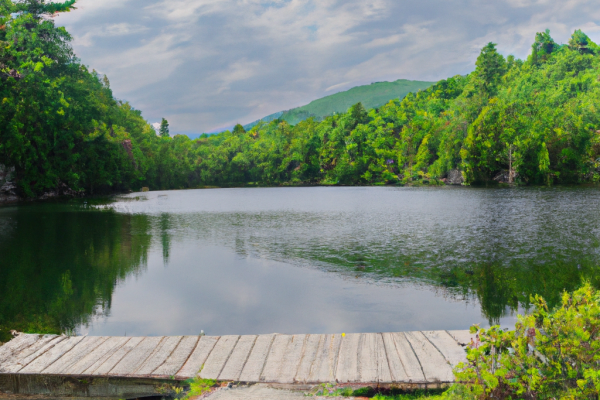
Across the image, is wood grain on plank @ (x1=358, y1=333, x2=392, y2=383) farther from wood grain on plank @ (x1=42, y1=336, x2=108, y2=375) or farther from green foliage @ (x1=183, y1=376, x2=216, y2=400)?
wood grain on plank @ (x1=42, y1=336, x2=108, y2=375)

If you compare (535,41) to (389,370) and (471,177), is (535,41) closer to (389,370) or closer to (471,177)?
(471,177)

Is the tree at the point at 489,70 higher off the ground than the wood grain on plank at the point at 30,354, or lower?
higher

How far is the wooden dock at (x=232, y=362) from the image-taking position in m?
5.01

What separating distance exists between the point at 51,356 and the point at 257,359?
278 centimetres

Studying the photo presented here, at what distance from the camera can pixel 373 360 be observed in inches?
211

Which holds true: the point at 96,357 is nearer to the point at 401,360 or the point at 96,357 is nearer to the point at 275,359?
the point at 275,359

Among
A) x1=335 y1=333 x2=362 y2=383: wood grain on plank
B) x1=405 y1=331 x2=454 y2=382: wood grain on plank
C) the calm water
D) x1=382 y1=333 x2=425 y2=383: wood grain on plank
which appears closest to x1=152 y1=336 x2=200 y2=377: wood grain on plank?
x1=335 y1=333 x2=362 y2=383: wood grain on plank

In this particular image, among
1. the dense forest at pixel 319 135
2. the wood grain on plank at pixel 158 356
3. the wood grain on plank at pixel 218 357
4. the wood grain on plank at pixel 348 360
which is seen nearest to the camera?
the wood grain on plank at pixel 348 360

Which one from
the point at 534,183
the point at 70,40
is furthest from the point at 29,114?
the point at 534,183

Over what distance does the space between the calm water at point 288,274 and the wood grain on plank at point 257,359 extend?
2476 mm

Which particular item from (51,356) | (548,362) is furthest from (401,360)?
(51,356)

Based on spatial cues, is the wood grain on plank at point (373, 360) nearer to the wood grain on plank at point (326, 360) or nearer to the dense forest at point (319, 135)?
the wood grain on plank at point (326, 360)

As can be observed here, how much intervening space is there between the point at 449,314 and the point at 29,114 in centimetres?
4646

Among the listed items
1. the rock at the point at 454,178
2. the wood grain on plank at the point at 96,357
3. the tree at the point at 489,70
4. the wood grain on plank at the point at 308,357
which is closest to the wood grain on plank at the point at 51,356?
the wood grain on plank at the point at 96,357
